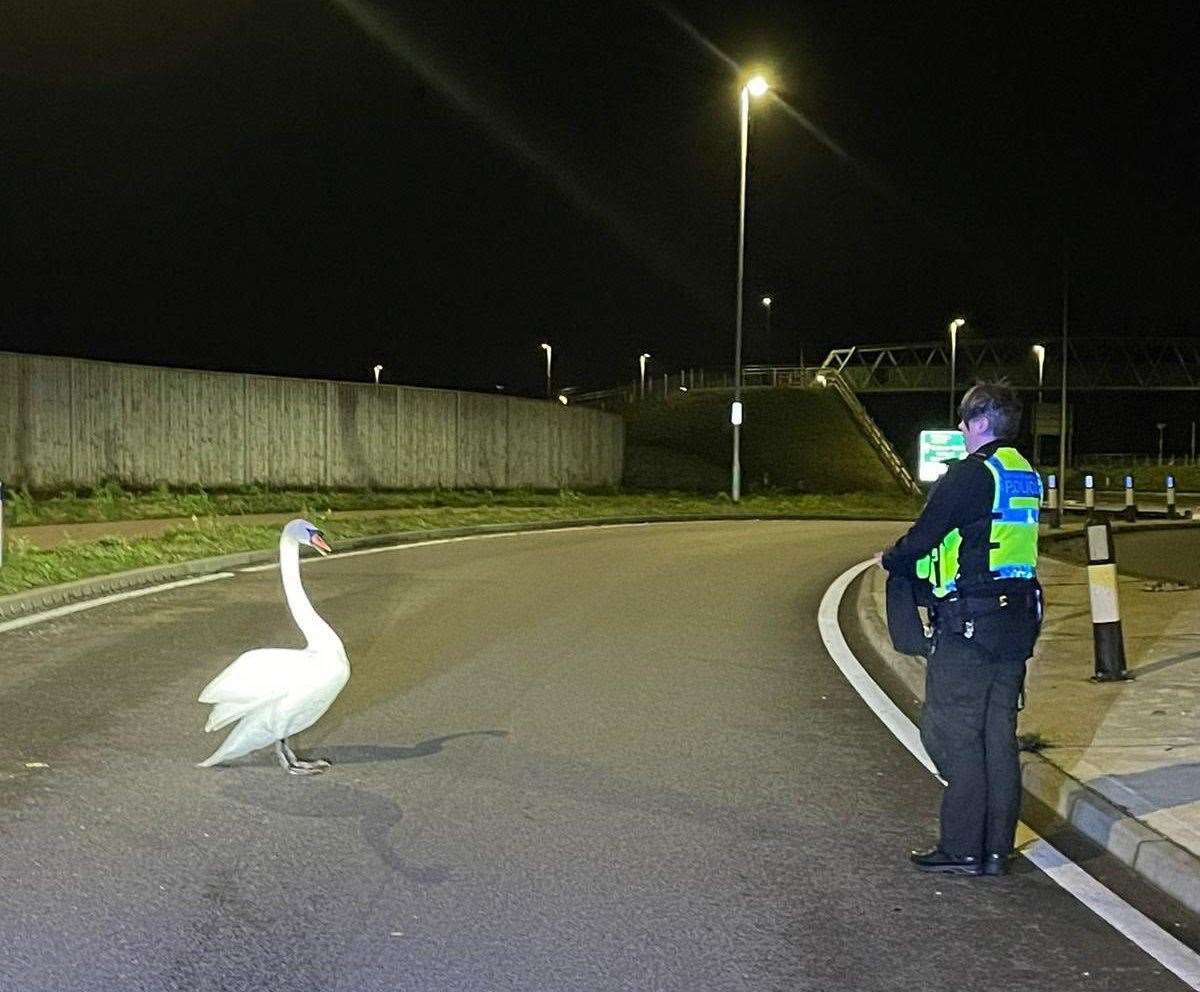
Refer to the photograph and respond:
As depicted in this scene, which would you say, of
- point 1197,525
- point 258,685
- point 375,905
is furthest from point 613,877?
point 1197,525

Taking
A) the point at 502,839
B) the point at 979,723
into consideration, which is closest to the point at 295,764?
the point at 502,839

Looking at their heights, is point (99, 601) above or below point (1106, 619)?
below

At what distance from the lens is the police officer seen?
16.8 feet

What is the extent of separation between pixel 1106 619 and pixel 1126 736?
1834 millimetres

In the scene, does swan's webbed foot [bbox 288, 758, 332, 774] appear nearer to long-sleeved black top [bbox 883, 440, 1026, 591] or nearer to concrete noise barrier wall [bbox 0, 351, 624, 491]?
long-sleeved black top [bbox 883, 440, 1026, 591]

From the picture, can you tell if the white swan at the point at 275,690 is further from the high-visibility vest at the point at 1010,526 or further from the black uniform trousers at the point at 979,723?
the high-visibility vest at the point at 1010,526

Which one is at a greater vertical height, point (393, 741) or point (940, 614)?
point (940, 614)

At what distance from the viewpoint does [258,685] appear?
643 cm

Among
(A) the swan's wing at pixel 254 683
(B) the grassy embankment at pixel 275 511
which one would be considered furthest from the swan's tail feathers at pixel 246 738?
(B) the grassy embankment at pixel 275 511

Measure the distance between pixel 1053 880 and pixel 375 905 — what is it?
104 inches

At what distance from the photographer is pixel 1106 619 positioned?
9141 mm

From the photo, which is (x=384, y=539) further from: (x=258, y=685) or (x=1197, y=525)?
(x=1197, y=525)

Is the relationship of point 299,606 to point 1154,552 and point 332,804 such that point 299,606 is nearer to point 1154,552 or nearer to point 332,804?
point 332,804

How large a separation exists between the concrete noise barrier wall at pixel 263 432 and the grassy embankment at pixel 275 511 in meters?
0.73
